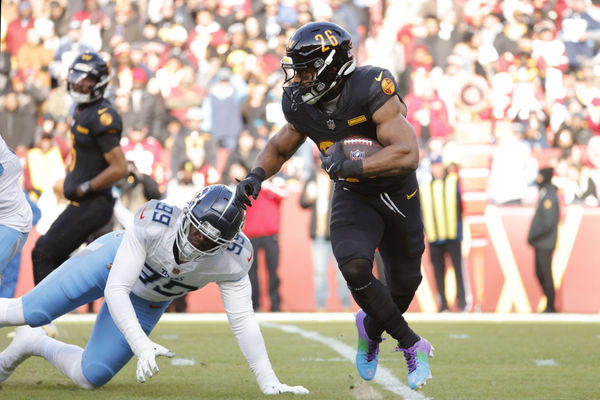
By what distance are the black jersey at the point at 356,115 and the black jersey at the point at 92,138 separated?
258cm

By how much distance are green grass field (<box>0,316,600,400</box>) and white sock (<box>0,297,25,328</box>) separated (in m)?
0.33

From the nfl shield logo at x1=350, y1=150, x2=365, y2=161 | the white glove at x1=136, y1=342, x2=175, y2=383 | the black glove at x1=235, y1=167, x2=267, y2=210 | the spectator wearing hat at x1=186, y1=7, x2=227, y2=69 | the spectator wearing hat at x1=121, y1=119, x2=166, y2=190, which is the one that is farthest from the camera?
the spectator wearing hat at x1=186, y1=7, x2=227, y2=69

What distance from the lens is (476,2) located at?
16.5 meters

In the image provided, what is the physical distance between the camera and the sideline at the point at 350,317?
398 inches

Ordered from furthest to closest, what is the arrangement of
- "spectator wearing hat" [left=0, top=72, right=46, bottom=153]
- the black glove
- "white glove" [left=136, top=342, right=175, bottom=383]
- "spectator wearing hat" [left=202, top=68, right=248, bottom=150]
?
"spectator wearing hat" [left=0, top=72, right=46, bottom=153], "spectator wearing hat" [left=202, top=68, right=248, bottom=150], the black glove, "white glove" [left=136, top=342, right=175, bottom=383]

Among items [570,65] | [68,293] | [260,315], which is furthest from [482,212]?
[68,293]

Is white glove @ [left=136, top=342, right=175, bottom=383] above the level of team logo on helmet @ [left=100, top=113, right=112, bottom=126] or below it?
below

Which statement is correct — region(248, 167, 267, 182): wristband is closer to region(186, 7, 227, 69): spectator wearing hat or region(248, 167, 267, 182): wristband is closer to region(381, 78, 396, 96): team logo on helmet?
region(381, 78, 396, 96): team logo on helmet

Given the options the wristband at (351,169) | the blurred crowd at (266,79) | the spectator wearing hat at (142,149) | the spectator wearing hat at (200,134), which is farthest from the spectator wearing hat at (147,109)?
the wristband at (351,169)

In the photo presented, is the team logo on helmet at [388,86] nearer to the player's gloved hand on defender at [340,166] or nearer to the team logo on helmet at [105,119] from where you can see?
the player's gloved hand on defender at [340,166]

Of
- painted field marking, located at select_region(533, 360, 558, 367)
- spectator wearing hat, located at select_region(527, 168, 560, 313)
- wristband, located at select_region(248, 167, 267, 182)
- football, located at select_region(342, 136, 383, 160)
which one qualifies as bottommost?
spectator wearing hat, located at select_region(527, 168, 560, 313)

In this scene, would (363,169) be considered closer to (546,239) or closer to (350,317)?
(350,317)

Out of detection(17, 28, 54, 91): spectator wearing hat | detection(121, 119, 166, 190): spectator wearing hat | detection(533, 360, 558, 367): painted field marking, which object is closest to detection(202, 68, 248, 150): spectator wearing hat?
detection(121, 119, 166, 190): spectator wearing hat

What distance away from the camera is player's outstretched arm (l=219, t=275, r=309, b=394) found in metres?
4.65
